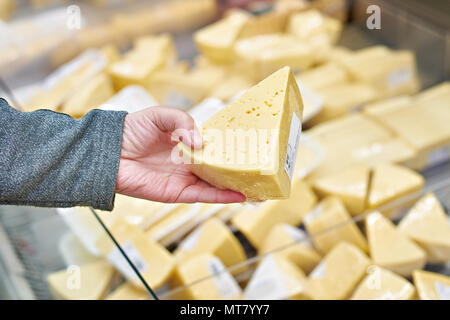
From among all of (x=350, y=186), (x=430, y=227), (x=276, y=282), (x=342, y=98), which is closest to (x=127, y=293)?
(x=276, y=282)

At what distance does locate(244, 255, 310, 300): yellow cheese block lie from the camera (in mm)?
1086

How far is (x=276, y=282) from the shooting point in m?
1.11

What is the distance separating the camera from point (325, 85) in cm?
175

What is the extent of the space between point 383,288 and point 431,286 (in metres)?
0.11

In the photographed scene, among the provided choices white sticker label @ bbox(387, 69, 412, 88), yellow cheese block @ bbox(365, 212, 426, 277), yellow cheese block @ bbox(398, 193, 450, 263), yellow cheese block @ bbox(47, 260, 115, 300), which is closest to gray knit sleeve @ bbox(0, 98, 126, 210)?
yellow cheese block @ bbox(47, 260, 115, 300)

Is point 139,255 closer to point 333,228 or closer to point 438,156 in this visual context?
point 333,228

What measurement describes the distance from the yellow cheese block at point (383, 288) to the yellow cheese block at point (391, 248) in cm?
7

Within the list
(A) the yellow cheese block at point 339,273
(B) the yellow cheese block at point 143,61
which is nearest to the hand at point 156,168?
(A) the yellow cheese block at point 339,273

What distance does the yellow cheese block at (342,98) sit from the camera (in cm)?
166

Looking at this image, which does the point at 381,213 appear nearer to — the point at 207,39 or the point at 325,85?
the point at 325,85

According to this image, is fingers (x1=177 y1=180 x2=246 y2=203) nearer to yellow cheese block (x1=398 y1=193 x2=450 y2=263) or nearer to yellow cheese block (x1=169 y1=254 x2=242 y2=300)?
yellow cheese block (x1=169 y1=254 x2=242 y2=300)

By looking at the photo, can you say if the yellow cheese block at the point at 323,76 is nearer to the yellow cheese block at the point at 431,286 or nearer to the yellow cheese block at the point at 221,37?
the yellow cheese block at the point at 221,37

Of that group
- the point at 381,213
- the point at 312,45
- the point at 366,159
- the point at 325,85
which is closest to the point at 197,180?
the point at 381,213

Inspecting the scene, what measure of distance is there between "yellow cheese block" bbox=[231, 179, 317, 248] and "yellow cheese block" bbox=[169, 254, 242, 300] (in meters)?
0.15
